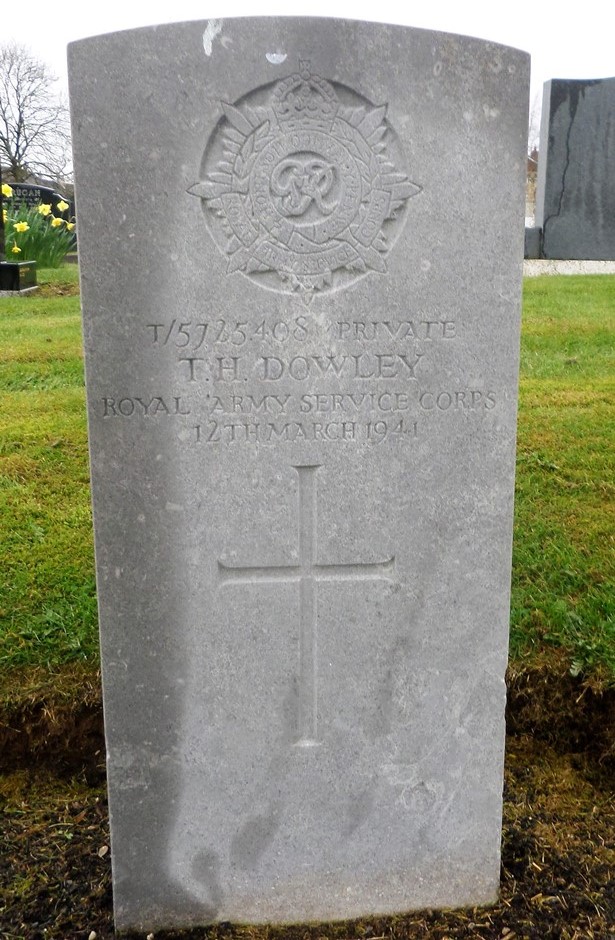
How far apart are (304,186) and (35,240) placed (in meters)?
11.8

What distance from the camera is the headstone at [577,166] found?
33.0ft

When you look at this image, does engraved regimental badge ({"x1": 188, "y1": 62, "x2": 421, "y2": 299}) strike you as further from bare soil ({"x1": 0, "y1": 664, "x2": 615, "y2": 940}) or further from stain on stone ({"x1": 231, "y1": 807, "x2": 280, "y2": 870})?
bare soil ({"x1": 0, "y1": 664, "x2": 615, "y2": 940})

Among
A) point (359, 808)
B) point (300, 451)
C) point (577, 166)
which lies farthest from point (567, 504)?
point (577, 166)

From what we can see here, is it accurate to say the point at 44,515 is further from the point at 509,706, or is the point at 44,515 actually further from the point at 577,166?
the point at 577,166

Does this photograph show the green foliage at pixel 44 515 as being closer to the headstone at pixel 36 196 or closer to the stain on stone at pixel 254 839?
the stain on stone at pixel 254 839

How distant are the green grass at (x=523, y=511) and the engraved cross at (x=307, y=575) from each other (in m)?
1.32

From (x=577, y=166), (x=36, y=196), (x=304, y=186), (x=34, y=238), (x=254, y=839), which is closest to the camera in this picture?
(x=304, y=186)

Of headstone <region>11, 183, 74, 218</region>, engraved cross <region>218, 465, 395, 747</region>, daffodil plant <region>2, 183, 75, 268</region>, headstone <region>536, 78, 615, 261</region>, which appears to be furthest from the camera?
headstone <region>11, 183, 74, 218</region>

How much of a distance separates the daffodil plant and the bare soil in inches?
395

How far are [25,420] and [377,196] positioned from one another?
147 inches

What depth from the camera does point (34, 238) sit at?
1298cm

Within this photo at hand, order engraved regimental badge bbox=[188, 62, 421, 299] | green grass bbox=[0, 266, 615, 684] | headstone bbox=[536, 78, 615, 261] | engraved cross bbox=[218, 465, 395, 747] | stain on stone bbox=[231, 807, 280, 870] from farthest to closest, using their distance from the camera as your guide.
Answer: headstone bbox=[536, 78, 615, 261]
green grass bbox=[0, 266, 615, 684]
stain on stone bbox=[231, 807, 280, 870]
engraved cross bbox=[218, 465, 395, 747]
engraved regimental badge bbox=[188, 62, 421, 299]

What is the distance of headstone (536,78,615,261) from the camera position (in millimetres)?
10070

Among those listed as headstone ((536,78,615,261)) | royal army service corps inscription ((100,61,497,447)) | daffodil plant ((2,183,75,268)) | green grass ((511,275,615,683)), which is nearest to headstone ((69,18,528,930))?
royal army service corps inscription ((100,61,497,447))
